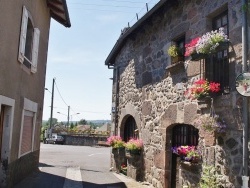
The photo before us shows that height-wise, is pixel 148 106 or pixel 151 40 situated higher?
pixel 151 40

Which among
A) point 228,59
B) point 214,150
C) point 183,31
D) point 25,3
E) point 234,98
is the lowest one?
point 214,150

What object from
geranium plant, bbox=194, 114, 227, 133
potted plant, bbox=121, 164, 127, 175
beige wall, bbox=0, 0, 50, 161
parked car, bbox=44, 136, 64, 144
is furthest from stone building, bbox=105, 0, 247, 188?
parked car, bbox=44, 136, 64, 144

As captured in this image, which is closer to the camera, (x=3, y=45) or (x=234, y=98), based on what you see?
(x=234, y=98)

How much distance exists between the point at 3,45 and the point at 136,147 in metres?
5.28

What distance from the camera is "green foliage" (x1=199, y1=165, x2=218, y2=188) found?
597 centimetres

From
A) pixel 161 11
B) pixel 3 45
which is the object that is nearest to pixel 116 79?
pixel 161 11

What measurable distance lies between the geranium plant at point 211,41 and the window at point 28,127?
16.1ft


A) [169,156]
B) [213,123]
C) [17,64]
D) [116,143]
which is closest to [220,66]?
[213,123]

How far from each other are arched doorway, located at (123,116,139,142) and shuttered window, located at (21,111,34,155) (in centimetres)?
349

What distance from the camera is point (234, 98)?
5.64 metres

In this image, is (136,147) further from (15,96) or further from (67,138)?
(67,138)

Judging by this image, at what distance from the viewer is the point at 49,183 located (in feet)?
29.1

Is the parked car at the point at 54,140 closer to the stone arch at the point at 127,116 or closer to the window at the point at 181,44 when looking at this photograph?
the stone arch at the point at 127,116

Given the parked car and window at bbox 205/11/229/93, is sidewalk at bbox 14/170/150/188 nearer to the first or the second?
window at bbox 205/11/229/93
